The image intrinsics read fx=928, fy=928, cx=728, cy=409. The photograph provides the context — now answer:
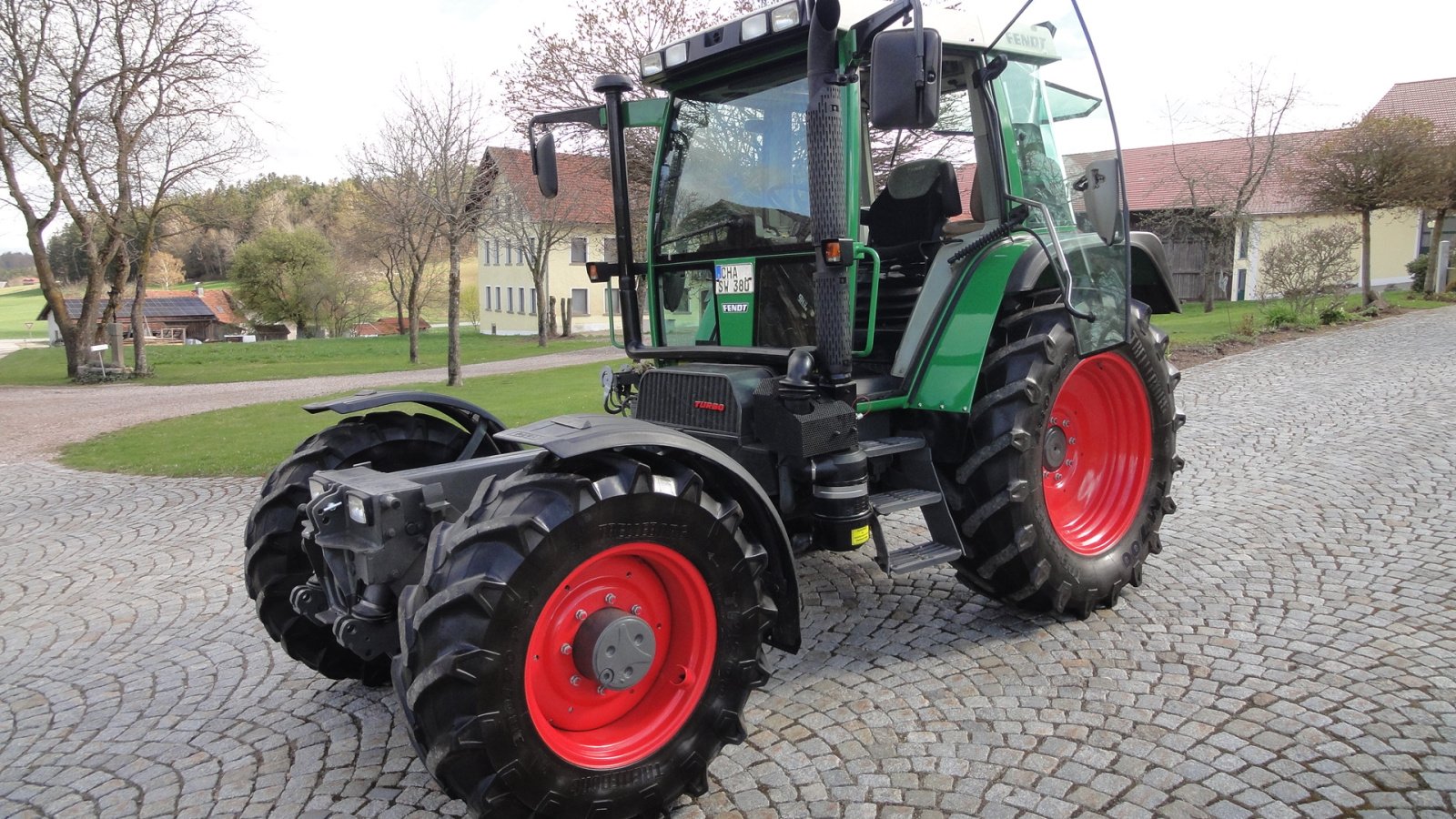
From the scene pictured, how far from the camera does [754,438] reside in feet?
12.4

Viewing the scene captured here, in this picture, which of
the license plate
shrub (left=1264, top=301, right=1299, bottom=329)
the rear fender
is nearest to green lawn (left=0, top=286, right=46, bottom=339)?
shrub (left=1264, top=301, right=1299, bottom=329)

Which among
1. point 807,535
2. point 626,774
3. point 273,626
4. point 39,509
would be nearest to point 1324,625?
point 807,535

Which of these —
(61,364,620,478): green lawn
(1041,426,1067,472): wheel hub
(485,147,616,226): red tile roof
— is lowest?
(61,364,620,478): green lawn

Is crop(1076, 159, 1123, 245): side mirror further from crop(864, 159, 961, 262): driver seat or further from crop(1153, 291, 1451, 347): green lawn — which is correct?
crop(1153, 291, 1451, 347): green lawn

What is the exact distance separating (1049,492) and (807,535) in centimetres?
140

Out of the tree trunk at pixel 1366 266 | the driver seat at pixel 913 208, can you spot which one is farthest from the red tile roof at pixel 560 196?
the driver seat at pixel 913 208

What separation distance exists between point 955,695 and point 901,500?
2.62ft

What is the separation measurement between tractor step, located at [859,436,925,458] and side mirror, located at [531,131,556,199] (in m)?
1.92

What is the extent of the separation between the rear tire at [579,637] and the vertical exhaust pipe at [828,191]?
3.04 feet

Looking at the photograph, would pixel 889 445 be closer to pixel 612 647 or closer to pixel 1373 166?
pixel 612 647

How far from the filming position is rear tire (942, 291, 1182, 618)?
3951 millimetres

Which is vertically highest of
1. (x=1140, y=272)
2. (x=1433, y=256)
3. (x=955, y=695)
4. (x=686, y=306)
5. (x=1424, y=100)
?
(x=1424, y=100)

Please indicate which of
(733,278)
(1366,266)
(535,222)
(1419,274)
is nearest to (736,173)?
(733,278)

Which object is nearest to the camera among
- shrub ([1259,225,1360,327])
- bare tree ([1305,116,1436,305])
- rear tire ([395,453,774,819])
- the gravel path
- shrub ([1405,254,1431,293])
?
rear tire ([395,453,774,819])
